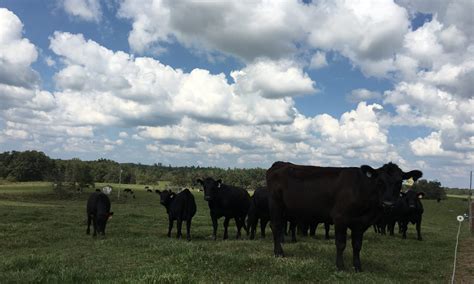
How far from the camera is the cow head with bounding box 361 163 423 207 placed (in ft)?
36.0

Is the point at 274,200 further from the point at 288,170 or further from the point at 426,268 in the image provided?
the point at 426,268

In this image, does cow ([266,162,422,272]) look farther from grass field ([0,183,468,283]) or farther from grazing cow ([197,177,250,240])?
grazing cow ([197,177,250,240])

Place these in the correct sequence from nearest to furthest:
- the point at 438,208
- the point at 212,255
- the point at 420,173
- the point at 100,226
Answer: the point at 212,255 < the point at 420,173 < the point at 100,226 < the point at 438,208

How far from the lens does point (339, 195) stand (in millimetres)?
11867

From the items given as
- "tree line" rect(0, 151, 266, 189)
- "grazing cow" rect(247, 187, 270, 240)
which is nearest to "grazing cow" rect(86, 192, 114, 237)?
"grazing cow" rect(247, 187, 270, 240)

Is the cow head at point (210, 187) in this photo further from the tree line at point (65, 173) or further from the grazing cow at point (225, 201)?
the tree line at point (65, 173)

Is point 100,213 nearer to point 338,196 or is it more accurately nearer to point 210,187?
point 210,187

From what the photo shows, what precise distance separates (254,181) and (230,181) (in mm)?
10466

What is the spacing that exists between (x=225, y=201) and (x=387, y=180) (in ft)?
33.8

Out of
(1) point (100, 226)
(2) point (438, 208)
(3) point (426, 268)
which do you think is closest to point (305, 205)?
(3) point (426, 268)

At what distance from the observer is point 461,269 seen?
13.5 metres

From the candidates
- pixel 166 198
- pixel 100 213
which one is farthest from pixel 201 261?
pixel 100 213

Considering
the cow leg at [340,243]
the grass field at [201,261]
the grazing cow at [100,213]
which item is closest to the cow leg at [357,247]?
the grass field at [201,261]

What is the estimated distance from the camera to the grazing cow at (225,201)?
1970 cm
